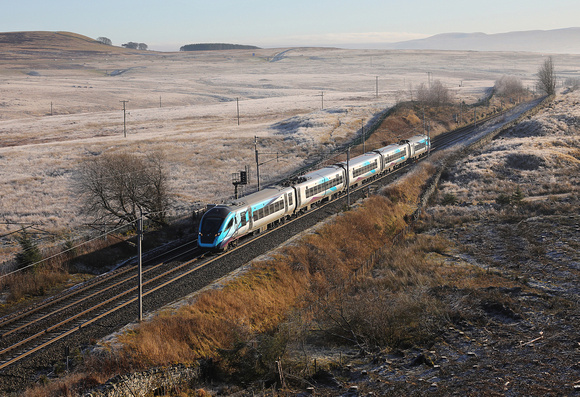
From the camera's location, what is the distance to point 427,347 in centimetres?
2066

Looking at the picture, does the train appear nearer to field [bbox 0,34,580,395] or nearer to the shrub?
field [bbox 0,34,580,395]

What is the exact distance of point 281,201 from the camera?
37.2 metres

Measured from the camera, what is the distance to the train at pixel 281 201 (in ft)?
102

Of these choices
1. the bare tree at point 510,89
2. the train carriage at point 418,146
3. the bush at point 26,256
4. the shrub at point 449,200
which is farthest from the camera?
the bare tree at point 510,89

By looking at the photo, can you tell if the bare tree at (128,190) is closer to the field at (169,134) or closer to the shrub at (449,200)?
the field at (169,134)

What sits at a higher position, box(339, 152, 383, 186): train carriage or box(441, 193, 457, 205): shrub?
box(339, 152, 383, 186): train carriage

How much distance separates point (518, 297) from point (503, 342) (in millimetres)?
5960

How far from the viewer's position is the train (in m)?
31.2

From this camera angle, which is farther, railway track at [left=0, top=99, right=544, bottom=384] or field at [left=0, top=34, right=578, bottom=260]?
field at [left=0, top=34, right=578, bottom=260]

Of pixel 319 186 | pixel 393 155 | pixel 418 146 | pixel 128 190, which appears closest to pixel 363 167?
pixel 393 155

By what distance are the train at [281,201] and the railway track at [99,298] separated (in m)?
1.26

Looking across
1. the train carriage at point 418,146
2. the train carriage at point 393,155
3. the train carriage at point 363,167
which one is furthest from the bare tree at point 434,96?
the train carriage at point 363,167

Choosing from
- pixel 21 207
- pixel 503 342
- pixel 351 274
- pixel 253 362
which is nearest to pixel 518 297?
pixel 503 342

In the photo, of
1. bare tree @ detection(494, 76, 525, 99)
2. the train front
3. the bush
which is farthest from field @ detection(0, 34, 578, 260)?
the train front
